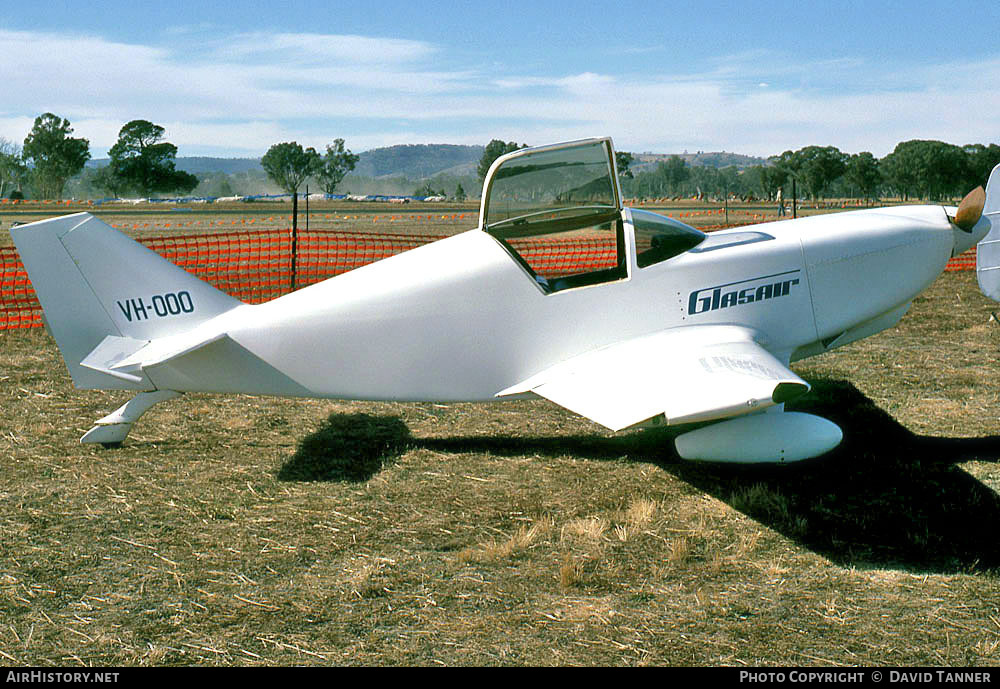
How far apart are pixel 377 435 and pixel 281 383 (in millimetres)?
1220

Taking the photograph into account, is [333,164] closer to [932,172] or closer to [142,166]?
[142,166]

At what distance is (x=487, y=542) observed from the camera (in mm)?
4676

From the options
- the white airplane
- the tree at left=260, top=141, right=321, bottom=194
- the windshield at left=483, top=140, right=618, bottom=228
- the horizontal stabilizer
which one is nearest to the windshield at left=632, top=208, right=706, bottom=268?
the white airplane

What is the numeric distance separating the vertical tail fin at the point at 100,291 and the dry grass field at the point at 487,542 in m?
0.96

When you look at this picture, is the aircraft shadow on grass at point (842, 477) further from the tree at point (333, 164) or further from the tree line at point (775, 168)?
the tree at point (333, 164)

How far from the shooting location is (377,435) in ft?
22.2

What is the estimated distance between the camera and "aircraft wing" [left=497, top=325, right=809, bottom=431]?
4.45 m

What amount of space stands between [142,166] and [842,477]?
133954mm

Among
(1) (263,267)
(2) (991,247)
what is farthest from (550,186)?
(1) (263,267)

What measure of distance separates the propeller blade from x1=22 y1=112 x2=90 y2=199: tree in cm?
14119

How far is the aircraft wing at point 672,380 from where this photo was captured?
4.45 meters

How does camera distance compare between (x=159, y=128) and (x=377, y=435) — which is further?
(x=159, y=128)
